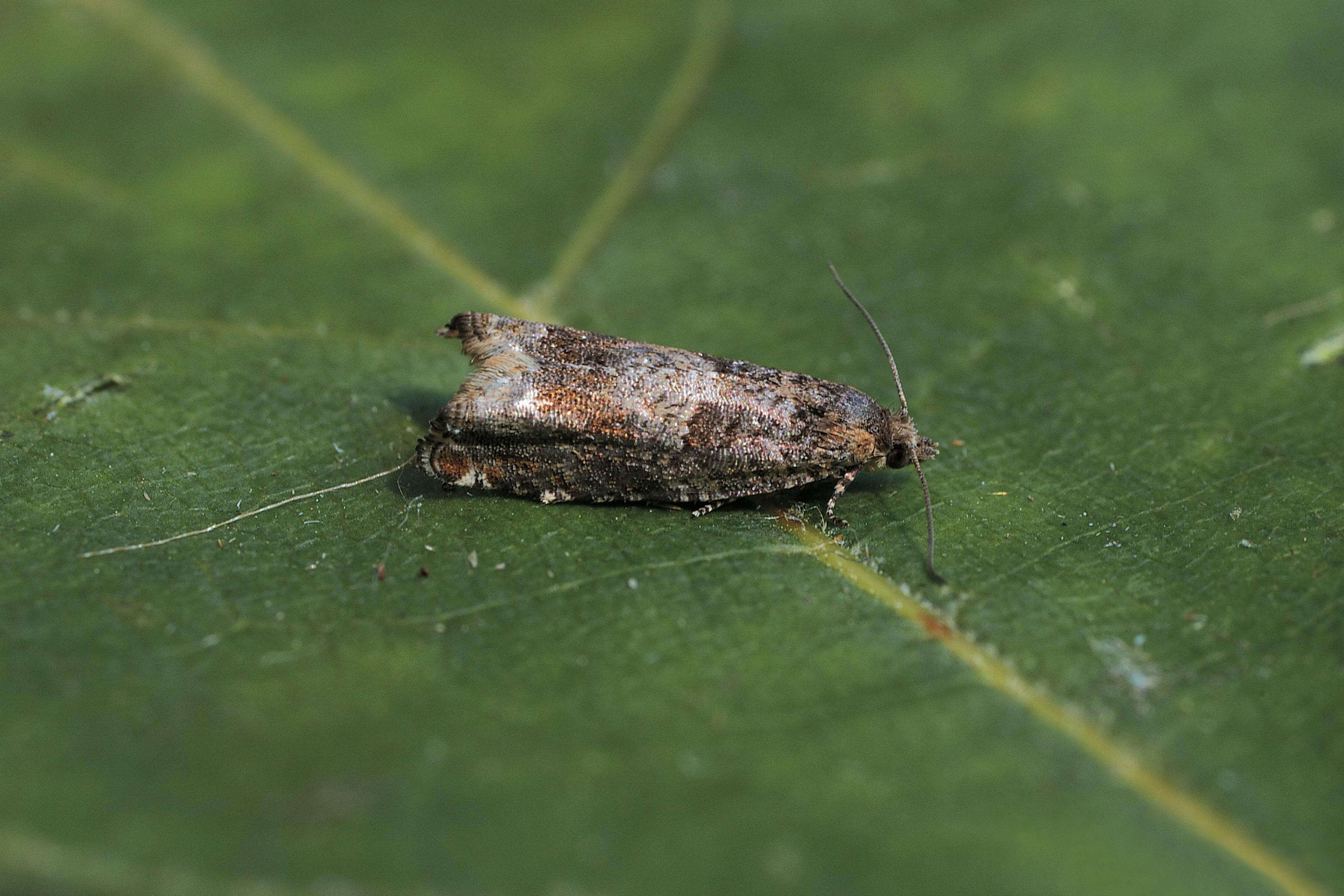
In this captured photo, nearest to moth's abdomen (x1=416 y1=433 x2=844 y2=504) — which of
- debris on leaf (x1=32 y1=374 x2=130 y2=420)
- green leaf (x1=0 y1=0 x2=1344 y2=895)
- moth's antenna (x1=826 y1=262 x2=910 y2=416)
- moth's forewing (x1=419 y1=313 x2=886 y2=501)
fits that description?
moth's forewing (x1=419 y1=313 x2=886 y2=501)

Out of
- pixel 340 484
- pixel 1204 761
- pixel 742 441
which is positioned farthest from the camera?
pixel 742 441

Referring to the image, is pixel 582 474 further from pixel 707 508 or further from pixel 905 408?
pixel 905 408

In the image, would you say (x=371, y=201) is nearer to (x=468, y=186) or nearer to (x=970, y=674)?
(x=468, y=186)

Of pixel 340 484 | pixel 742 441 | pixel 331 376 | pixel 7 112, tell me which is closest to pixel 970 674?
pixel 742 441

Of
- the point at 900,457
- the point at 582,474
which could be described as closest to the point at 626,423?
the point at 582,474

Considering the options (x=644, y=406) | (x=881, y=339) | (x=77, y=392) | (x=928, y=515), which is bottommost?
(x=928, y=515)

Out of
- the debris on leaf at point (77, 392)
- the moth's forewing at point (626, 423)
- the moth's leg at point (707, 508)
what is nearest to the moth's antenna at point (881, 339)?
the moth's forewing at point (626, 423)
